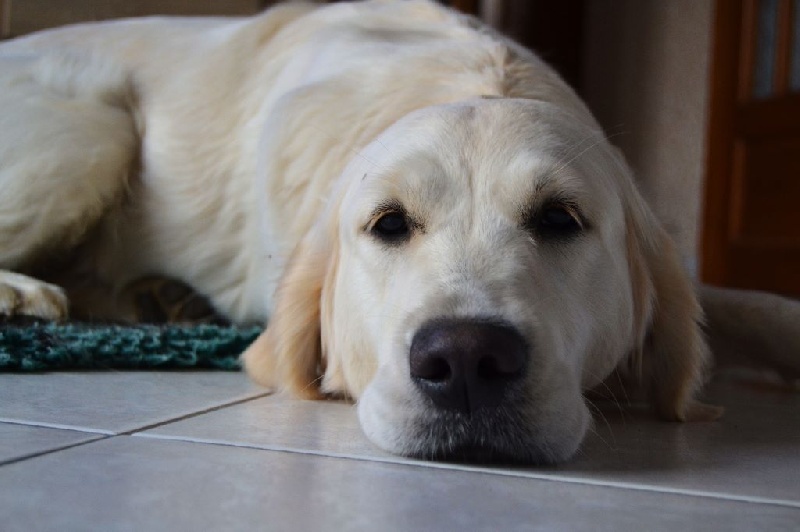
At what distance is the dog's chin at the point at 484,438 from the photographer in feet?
4.33

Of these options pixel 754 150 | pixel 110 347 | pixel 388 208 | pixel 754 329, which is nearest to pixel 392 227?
pixel 388 208

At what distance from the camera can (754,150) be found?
5684 mm

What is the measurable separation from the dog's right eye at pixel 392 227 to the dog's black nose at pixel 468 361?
15.8 inches

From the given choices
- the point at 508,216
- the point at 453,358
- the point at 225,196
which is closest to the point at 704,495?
the point at 453,358

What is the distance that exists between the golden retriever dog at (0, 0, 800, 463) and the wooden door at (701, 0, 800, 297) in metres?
3.24

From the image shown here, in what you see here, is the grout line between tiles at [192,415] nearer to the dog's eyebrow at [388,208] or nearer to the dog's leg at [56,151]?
the dog's eyebrow at [388,208]

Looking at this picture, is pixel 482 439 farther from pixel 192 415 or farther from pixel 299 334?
pixel 299 334

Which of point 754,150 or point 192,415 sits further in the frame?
point 754,150

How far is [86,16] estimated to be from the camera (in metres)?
4.96

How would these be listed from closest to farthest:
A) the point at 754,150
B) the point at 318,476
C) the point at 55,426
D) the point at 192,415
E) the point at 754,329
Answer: the point at 318,476
the point at 55,426
the point at 192,415
the point at 754,329
the point at 754,150

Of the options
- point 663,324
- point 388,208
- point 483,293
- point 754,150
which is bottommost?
point 663,324

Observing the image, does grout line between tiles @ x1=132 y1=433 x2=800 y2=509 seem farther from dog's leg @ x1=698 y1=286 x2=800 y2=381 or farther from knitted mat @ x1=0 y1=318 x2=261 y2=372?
dog's leg @ x1=698 y1=286 x2=800 y2=381

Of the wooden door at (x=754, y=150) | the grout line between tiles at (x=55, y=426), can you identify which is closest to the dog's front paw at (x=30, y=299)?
the grout line between tiles at (x=55, y=426)

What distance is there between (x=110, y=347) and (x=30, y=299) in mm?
416
